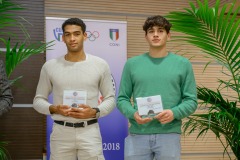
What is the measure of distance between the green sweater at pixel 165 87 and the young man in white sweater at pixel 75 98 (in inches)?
8.7

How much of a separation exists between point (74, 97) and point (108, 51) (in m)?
1.24

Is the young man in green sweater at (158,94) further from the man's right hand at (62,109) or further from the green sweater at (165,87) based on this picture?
the man's right hand at (62,109)

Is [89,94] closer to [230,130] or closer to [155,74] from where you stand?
[155,74]

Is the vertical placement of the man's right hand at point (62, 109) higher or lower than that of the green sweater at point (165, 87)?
lower

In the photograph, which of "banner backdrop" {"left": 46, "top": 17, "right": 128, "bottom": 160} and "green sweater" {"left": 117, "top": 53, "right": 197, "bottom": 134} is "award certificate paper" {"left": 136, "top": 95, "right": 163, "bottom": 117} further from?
"banner backdrop" {"left": 46, "top": 17, "right": 128, "bottom": 160}

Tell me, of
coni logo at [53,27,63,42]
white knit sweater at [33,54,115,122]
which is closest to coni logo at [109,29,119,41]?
coni logo at [53,27,63,42]

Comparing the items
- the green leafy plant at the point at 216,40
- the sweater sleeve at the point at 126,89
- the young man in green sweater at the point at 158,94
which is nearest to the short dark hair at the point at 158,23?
the young man in green sweater at the point at 158,94

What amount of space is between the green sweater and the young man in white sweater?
220 millimetres

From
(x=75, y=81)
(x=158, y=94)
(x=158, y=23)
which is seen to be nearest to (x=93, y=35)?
(x=75, y=81)

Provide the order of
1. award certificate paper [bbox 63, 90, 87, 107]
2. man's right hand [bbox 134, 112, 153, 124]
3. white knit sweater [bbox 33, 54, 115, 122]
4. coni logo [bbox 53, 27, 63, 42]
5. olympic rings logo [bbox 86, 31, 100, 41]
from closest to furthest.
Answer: man's right hand [bbox 134, 112, 153, 124]
award certificate paper [bbox 63, 90, 87, 107]
white knit sweater [bbox 33, 54, 115, 122]
coni logo [bbox 53, 27, 63, 42]
olympic rings logo [bbox 86, 31, 100, 41]

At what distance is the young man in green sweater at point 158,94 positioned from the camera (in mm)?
2041

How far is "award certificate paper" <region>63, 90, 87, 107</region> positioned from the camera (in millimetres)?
2135

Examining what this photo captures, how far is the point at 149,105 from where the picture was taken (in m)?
2.02

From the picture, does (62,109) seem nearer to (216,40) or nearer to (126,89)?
(126,89)
